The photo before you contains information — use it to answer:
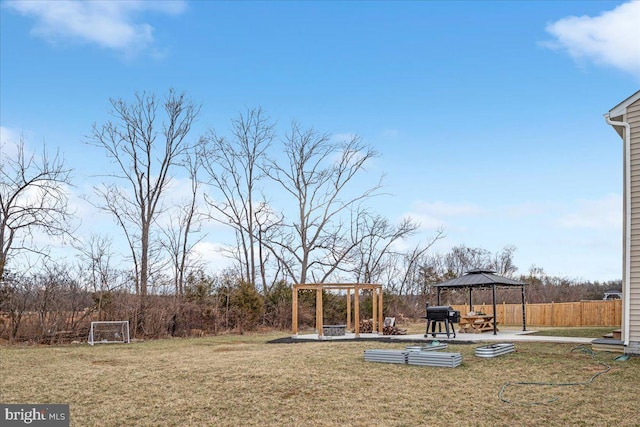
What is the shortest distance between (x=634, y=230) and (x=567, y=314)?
12192 millimetres

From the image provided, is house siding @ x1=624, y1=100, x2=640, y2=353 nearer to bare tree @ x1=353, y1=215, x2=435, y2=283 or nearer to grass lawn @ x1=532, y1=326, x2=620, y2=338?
grass lawn @ x1=532, y1=326, x2=620, y2=338

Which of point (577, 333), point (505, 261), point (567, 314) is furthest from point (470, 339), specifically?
point (505, 261)

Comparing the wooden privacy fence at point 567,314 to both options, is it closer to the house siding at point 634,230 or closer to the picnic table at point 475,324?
the picnic table at point 475,324

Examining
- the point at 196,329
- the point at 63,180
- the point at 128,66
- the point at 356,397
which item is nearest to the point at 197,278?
the point at 196,329

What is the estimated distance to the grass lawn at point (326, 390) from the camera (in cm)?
580

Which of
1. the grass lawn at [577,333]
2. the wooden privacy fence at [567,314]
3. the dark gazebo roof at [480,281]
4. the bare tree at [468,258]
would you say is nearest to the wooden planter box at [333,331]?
the dark gazebo roof at [480,281]

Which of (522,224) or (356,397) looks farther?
(522,224)

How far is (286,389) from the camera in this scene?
728 cm

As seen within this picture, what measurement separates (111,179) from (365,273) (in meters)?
13.7

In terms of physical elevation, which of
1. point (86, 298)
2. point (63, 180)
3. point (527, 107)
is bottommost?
point (86, 298)

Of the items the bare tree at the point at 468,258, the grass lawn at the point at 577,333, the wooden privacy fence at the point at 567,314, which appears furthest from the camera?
the bare tree at the point at 468,258

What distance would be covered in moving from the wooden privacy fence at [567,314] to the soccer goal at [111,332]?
50.7 feet

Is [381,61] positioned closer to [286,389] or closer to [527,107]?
[527,107]

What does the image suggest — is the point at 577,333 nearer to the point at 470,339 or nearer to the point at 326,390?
the point at 470,339
